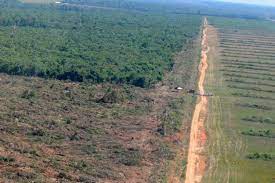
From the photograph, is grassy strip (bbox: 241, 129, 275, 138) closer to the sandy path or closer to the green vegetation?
the sandy path

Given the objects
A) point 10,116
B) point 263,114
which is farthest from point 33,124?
point 263,114

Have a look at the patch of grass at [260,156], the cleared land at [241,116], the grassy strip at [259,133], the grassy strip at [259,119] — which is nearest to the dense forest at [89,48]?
the cleared land at [241,116]

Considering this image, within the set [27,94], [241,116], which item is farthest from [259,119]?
[27,94]

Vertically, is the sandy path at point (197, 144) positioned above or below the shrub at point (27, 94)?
below

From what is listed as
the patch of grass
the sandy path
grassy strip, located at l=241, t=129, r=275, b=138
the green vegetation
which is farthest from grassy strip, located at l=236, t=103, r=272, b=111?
the green vegetation

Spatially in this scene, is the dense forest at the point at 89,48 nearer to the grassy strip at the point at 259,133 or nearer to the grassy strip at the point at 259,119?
the grassy strip at the point at 259,119

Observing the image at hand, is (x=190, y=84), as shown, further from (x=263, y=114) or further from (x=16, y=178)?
(x=16, y=178)
